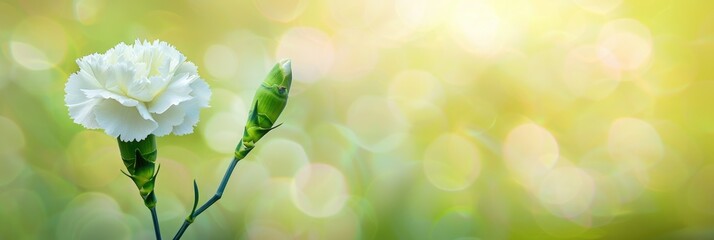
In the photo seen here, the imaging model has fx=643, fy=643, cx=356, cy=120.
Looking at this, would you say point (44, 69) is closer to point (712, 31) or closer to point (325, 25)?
point (325, 25)

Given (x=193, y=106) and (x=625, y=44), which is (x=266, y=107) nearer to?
(x=193, y=106)

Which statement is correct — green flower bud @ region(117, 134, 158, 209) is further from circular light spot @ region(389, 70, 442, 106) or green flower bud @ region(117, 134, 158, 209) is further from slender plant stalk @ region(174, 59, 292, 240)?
circular light spot @ region(389, 70, 442, 106)

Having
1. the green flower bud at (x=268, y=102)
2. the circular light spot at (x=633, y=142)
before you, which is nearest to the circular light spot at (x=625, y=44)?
the circular light spot at (x=633, y=142)

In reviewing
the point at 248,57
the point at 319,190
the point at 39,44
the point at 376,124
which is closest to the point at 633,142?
the point at 376,124

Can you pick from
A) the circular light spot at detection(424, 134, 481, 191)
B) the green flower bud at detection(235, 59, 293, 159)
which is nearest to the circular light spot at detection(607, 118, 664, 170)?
the circular light spot at detection(424, 134, 481, 191)

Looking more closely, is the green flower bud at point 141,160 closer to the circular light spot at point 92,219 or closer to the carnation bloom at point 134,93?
the carnation bloom at point 134,93

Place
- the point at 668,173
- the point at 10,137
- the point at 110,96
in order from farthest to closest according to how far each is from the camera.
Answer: the point at 668,173 < the point at 10,137 < the point at 110,96

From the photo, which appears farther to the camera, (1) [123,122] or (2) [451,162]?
(2) [451,162]
